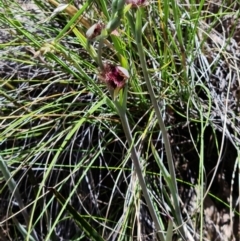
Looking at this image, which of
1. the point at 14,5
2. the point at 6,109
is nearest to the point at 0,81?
the point at 6,109

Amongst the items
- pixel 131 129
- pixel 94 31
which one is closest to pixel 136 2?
pixel 94 31

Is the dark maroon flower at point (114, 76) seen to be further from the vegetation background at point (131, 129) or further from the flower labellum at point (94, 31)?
the vegetation background at point (131, 129)

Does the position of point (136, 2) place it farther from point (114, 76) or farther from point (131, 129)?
point (131, 129)

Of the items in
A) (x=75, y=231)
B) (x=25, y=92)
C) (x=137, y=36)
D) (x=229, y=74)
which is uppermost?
(x=137, y=36)

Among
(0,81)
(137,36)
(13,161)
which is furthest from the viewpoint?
(0,81)

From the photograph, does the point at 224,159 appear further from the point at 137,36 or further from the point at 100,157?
the point at 137,36

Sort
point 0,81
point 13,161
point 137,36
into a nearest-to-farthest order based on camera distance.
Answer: point 137,36 → point 13,161 → point 0,81

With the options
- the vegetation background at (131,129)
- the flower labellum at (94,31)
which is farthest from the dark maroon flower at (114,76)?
the vegetation background at (131,129)

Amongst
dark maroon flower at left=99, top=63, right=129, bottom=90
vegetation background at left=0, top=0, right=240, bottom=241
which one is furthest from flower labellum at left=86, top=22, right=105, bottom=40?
vegetation background at left=0, top=0, right=240, bottom=241
